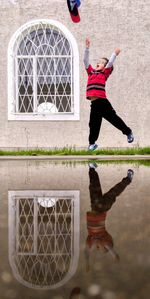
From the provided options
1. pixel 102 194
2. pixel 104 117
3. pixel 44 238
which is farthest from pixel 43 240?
pixel 104 117

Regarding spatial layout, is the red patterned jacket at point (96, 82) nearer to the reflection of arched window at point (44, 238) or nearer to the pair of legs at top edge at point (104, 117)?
the pair of legs at top edge at point (104, 117)

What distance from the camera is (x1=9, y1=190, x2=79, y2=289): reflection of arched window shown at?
159 centimetres

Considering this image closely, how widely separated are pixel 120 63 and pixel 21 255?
27.9 feet

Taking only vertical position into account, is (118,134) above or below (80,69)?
below

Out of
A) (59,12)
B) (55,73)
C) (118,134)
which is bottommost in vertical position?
(118,134)

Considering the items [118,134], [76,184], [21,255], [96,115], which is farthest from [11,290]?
[118,134]

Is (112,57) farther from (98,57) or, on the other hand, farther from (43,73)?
(43,73)

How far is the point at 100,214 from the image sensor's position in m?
2.73

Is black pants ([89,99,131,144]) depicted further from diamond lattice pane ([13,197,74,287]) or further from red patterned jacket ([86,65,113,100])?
diamond lattice pane ([13,197,74,287])

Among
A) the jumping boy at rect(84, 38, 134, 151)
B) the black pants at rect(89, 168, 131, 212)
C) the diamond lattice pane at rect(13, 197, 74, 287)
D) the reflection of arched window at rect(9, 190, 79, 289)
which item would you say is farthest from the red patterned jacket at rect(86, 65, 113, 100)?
the diamond lattice pane at rect(13, 197, 74, 287)

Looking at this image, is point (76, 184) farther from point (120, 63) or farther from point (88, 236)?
point (120, 63)

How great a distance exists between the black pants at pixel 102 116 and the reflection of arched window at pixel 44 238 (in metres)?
5.13

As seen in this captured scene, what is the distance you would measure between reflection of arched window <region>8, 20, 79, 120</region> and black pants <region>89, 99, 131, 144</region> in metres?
1.19

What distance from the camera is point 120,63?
9984 millimetres
